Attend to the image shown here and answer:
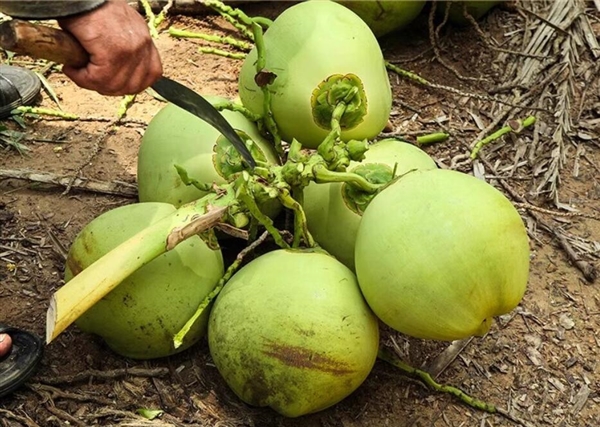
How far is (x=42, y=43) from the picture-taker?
1.88m

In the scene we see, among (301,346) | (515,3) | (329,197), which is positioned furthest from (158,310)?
(515,3)

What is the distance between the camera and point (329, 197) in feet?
7.91

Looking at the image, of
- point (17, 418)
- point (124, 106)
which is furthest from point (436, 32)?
point (17, 418)

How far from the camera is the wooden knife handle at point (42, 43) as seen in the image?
1.84 m

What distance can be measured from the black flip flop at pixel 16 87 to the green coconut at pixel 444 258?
6.29 feet

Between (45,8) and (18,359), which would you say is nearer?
(45,8)

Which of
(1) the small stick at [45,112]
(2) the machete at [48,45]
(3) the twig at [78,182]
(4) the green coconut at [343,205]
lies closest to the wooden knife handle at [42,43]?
(2) the machete at [48,45]

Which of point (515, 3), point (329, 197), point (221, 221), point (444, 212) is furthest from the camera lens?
point (515, 3)

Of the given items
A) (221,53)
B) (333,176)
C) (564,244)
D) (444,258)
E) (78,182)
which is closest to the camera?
(444,258)

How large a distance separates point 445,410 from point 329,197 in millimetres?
694

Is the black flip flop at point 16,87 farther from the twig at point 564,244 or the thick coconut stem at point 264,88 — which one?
the twig at point 564,244

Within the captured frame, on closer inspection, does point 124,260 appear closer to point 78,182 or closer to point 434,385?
point 434,385

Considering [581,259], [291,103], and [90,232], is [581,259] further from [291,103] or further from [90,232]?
[90,232]

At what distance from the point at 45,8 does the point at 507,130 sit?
191 centimetres
